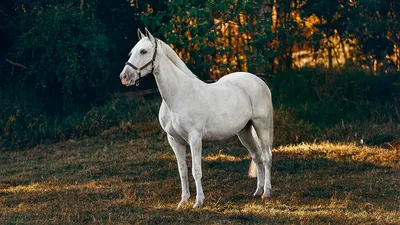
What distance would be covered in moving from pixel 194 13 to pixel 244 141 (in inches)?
191

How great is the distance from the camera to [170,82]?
7121 mm

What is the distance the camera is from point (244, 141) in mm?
8117

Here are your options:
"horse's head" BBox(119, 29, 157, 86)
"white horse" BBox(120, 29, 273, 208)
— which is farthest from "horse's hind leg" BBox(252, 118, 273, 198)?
"horse's head" BBox(119, 29, 157, 86)

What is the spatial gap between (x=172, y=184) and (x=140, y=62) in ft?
7.22

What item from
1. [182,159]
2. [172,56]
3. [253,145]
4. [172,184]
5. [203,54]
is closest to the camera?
[172,56]

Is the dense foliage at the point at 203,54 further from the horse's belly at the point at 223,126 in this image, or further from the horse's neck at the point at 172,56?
the horse's neck at the point at 172,56

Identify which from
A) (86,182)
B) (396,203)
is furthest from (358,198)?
(86,182)

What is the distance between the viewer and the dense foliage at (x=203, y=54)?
42.4ft

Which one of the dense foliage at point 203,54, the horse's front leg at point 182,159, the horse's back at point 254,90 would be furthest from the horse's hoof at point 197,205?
the dense foliage at point 203,54

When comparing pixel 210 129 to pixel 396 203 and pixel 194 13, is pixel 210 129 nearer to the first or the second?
pixel 396 203

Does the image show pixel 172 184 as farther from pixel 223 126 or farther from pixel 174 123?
pixel 174 123

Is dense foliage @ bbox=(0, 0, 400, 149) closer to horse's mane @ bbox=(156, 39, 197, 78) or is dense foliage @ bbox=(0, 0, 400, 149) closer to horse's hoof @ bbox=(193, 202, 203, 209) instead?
horse's mane @ bbox=(156, 39, 197, 78)

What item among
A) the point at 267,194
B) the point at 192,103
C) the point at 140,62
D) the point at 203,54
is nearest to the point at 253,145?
the point at 267,194

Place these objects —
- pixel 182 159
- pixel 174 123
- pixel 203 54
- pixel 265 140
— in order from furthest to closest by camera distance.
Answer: pixel 203 54 < pixel 265 140 < pixel 182 159 < pixel 174 123
